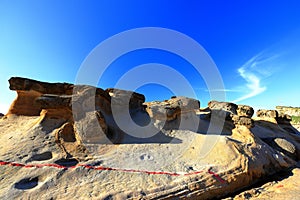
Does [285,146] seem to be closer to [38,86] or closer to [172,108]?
[172,108]

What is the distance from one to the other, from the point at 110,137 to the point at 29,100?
4183mm

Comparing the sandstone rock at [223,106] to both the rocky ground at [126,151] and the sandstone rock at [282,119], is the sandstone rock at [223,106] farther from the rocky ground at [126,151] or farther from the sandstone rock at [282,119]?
the sandstone rock at [282,119]

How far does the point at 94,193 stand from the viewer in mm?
4035

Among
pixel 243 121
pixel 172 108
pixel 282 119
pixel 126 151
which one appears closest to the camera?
pixel 126 151

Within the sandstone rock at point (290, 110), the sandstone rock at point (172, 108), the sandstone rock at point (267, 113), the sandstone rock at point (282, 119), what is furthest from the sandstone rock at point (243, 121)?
the sandstone rock at point (290, 110)

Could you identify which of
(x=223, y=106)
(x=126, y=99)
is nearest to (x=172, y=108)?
(x=126, y=99)

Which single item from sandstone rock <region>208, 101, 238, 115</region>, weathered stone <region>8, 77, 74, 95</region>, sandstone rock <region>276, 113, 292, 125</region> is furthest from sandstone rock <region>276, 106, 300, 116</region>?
weathered stone <region>8, 77, 74, 95</region>

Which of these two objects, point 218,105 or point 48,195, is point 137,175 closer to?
point 48,195

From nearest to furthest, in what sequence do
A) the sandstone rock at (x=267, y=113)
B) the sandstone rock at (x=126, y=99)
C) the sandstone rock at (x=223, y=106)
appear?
the sandstone rock at (x=126, y=99)
the sandstone rock at (x=223, y=106)
the sandstone rock at (x=267, y=113)

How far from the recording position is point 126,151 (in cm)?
574

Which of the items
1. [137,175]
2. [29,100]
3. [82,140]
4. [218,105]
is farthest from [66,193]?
[218,105]

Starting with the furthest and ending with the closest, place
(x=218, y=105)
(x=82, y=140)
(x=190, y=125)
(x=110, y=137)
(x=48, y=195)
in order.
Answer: (x=218, y=105), (x=190, y=125), (x=110, y=137), (x=82, y=140), (x=48, y=195)

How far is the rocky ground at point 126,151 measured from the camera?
14.3 feet

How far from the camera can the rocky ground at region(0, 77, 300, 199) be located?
172 inches
